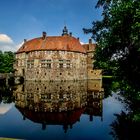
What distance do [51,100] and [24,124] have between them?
38.3 feet

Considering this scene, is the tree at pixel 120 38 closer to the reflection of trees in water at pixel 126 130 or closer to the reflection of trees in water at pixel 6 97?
the reflection of trees in water at pixel 126 130

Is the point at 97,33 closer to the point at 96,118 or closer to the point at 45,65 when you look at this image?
the point at 96,118

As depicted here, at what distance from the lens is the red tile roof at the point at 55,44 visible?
222 feet

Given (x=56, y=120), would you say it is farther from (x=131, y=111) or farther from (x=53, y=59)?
(x=53, y=59)

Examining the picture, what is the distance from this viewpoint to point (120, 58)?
50.4 feet

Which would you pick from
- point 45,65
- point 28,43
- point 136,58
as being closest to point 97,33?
point 136,58

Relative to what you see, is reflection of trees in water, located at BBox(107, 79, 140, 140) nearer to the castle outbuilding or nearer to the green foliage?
the castle outbuilding

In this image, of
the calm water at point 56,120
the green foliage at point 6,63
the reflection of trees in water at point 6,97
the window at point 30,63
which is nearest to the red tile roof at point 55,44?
the window at point 30,63

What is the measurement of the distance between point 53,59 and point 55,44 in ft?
12.9

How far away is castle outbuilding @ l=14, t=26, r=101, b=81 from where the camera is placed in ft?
217

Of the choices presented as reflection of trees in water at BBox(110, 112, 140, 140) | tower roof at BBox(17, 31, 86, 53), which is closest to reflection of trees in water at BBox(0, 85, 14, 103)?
reflection of trees in water at BBox(110, 112, 140, 140)

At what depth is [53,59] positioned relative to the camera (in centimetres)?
6688

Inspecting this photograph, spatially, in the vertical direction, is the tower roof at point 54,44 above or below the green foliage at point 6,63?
above

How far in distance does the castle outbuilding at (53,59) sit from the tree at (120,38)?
49457 millimetres
